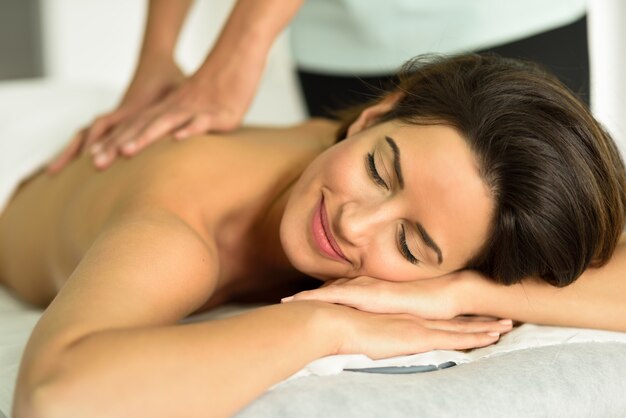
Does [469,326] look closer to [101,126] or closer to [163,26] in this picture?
[101,126]

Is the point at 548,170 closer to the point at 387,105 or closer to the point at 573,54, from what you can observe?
the point at 387,105

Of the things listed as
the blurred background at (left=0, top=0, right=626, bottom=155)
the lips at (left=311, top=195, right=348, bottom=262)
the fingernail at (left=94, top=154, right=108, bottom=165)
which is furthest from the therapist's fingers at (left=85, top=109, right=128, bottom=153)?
the blurred background at (left=0, top=0, right=626, bottom=155)

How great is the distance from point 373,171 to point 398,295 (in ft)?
0.68

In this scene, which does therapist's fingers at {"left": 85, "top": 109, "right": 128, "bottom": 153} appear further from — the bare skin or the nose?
the nose

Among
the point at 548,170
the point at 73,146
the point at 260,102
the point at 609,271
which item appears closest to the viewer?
the point at 548,170

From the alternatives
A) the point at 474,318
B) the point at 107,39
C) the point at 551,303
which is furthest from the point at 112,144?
the point at 107,39

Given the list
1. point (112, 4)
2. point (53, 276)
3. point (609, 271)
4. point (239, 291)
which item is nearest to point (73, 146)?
point (53, 276)

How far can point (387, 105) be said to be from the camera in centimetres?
172

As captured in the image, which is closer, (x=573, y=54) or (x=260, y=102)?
(x=573, y=54)

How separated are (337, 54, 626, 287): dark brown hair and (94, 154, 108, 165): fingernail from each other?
0.62 m

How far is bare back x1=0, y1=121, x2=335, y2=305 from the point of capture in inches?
63.7

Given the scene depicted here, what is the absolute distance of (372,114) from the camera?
172cm

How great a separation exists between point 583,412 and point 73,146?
1279mm

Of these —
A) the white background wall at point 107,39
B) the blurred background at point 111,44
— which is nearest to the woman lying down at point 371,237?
the blurred background at point 111,44
